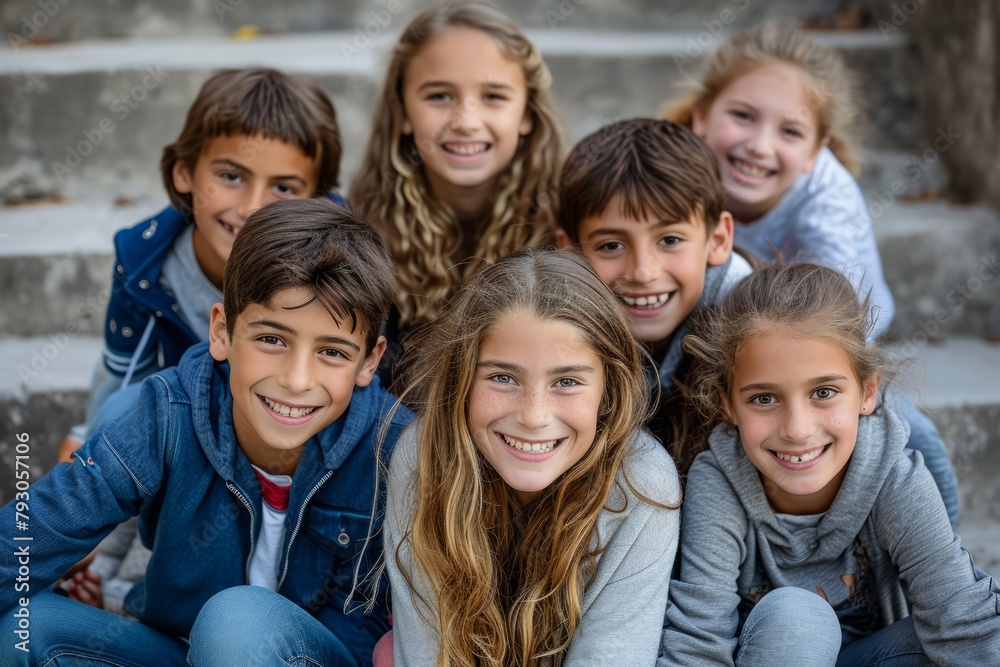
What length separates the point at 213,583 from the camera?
6.79ft

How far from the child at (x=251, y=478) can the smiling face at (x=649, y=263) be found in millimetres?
535

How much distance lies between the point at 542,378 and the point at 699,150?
2.73 ft

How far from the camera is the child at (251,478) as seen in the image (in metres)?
1.88

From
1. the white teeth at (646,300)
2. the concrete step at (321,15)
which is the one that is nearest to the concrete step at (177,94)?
the concrete step at (321,15)

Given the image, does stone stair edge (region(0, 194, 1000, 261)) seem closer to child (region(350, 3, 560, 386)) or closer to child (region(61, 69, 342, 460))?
child (region(350, 3, 560, 386))

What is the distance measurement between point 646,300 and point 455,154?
2.36 ft

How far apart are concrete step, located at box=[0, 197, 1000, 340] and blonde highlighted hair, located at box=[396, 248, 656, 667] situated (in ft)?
5.51

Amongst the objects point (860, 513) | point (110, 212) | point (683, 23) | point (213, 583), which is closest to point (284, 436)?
point (213, 583)

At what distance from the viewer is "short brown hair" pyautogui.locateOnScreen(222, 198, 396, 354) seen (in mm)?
1928

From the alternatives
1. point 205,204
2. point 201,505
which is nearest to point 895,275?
point 205,204

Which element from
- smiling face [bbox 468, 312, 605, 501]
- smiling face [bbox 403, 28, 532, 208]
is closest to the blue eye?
smiling face [bbox 468, 312, 605, 501]

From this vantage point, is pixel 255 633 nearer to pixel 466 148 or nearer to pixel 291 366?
pixel 291 366

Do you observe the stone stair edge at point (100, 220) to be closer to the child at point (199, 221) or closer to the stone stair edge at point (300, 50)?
the stone stair edge at point (300, 50)

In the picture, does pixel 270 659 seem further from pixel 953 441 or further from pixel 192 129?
pixel 953 441
